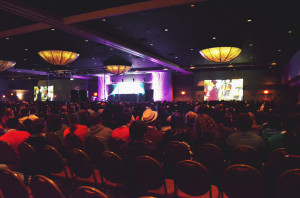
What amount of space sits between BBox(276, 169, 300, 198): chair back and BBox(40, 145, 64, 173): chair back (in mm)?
2764

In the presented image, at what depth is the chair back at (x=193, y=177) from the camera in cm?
230

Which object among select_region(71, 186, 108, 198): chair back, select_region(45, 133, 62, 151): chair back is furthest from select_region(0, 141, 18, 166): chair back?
select_region(71, 186, 108, 198): chair back

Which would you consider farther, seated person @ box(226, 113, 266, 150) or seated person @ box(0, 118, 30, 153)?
seated person @ box(0, 118, 30, 153)

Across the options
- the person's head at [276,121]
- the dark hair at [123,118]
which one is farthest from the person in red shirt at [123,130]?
the person's head at [276,121]

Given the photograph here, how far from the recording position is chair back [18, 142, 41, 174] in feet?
10.2

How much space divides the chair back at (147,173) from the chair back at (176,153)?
0.78 meters

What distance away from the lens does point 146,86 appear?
905 inches

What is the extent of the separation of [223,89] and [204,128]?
18.3m

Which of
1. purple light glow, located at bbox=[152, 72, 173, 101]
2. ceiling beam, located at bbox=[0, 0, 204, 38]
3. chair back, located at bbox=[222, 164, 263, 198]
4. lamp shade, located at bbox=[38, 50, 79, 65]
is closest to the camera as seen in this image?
chair back, located at bbox=[222, 164, 263, 198]

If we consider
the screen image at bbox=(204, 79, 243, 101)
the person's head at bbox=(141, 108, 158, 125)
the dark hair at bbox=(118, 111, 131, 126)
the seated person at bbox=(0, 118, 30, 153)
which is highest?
the screen image at bbox=(204, 79, 243, 101)

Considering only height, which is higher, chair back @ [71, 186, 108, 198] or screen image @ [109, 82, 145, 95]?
screen image @ [109, 82, 145, 95]

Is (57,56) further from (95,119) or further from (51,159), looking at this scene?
(51,159)

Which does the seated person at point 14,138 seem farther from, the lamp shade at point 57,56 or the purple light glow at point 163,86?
the purple light glow at point 163,86

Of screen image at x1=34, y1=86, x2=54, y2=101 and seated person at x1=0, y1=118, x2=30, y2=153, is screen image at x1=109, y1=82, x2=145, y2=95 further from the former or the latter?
seated person at x1=0, y1=118, x2=30, y2=153
